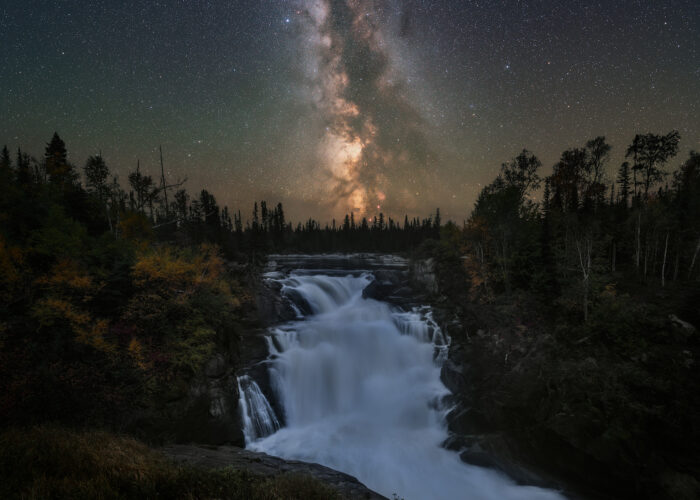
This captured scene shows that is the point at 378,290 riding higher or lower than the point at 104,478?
lower

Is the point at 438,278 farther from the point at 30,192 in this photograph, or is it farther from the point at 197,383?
the point at 30,192

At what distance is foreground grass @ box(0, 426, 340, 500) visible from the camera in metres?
4.70

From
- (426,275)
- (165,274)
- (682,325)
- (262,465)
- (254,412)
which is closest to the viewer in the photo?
(262,465)

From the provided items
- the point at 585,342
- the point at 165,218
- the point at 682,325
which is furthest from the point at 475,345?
the point at 165,218

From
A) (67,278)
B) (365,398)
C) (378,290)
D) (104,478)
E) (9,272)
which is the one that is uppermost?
(9,272)

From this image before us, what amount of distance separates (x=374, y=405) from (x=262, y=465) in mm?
10488

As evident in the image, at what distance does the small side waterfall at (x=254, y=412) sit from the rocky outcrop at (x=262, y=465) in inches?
161

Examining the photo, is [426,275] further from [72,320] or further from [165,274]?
[72,320]

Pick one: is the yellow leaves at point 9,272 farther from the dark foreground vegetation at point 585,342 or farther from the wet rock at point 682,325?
the wet rock at point 682,325

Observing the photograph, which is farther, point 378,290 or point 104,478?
point 378,290

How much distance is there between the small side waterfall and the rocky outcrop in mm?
4086

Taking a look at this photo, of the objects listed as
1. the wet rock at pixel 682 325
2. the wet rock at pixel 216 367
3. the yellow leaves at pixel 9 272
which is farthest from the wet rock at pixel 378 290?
the yellow leaves at pixel 9 272

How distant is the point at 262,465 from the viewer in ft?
32.7

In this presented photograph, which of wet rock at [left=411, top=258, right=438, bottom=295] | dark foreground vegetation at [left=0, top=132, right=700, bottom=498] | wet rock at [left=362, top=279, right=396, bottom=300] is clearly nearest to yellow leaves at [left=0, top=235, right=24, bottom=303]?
dark foreground vegetation at [left=0, top=132, right=700, bottom=498]
